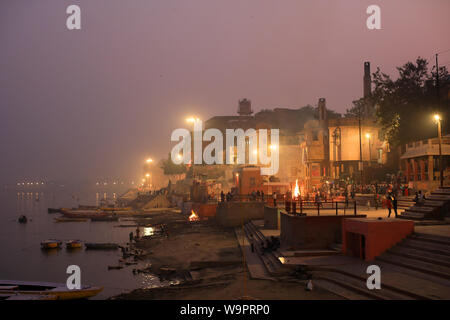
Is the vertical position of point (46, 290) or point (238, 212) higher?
point (238, 212)

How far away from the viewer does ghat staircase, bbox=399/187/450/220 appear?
19.1m

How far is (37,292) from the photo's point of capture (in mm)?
17781

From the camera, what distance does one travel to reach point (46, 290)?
18109mm

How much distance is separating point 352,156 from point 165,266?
106ft

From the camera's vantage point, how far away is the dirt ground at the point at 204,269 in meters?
14.1

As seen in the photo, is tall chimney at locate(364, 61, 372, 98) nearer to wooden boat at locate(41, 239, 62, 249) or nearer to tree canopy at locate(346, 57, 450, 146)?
tree canopy at locate(346, 57, 450, 146)

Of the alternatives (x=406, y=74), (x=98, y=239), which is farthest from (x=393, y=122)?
(x=98, y=239)

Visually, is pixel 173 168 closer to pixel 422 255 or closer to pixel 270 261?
pixel 270 261

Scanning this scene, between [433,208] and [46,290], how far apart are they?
61.3 ft

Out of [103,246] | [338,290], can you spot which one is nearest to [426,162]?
[338,290]

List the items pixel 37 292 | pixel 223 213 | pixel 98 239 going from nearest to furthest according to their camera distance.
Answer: pixel 37 292 < pixel 223 213 < pixel 98 239

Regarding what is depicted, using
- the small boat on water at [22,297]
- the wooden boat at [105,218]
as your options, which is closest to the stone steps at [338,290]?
the small boat on water at [22,297]

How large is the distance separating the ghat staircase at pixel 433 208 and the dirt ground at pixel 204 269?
848 cm

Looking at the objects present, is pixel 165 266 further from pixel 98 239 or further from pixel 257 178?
pixel 98 239
